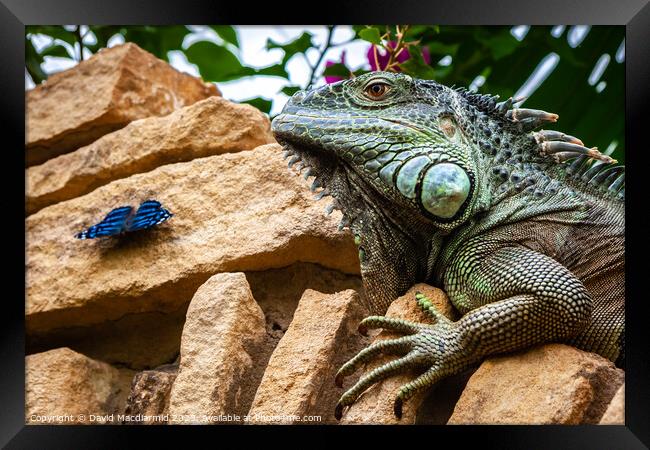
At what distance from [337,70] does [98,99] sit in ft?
4.63

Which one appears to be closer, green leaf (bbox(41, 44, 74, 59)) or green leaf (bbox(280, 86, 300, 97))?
green leaf (bbox(280, 86, 300, 97))

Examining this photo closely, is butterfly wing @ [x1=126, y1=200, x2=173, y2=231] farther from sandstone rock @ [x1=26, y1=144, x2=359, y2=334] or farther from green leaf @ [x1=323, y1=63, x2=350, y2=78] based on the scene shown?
green leaf @ [x1=323, y1=63, x2=350, y2=78]

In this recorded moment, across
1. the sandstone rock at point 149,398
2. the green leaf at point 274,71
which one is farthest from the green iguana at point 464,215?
the green leaf at point 274,71

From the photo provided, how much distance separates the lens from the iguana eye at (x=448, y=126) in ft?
10.2

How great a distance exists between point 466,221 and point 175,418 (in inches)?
53.2

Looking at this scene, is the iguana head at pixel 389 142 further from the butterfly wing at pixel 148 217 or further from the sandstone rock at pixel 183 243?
the butterfly wing at pixel 148 217

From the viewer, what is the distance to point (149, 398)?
135 inches

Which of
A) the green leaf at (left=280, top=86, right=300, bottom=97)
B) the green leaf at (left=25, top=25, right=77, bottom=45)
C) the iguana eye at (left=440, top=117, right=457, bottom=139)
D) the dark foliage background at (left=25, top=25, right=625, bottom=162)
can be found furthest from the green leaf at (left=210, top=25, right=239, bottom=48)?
the iguana eye at (left=440, top=117, right=457, bottom=139)

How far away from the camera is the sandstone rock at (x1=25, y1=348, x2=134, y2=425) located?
364 centimetres

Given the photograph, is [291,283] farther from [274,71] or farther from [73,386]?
[274,71]

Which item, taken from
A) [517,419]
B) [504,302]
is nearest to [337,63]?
[504,302]

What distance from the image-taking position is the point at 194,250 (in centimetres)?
383

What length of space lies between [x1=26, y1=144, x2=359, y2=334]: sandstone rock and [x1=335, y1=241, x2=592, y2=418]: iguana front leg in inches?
33.9
